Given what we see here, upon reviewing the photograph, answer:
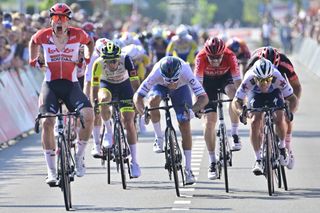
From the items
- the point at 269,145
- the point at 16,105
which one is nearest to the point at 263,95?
the point at 269,145

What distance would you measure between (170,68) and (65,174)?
1.91m

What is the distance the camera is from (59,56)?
51.4 ft

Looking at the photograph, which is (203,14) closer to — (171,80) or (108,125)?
(108,125)

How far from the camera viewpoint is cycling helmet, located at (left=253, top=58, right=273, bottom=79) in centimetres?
1547

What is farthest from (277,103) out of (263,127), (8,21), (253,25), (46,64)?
(253,25)

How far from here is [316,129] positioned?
25.1 meters

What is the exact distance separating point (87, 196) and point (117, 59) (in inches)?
75.3

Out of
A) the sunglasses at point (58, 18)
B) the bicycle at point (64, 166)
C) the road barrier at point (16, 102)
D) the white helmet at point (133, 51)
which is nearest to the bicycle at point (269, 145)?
the bicycle at point (64, 166)

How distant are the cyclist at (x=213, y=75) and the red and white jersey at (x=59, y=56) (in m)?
1.85

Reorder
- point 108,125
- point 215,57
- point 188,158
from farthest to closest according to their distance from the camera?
point 108,125, point 215,57, point 188,158

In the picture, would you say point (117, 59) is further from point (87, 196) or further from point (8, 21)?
point (8, 21)

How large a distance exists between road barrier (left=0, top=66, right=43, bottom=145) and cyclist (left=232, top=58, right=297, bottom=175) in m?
7.24

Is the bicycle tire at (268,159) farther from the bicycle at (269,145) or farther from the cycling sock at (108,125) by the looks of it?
the cycling sock at (108,125)

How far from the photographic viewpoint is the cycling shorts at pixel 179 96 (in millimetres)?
16003
